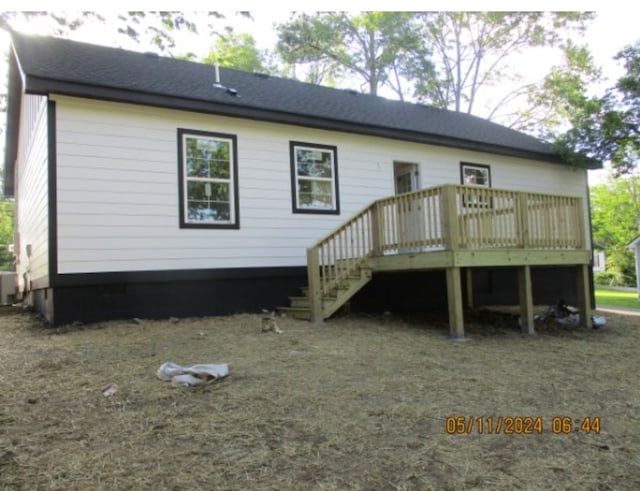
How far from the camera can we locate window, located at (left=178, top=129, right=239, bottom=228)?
7750 mm

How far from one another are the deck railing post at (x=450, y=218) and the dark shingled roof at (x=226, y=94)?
317 centimetres

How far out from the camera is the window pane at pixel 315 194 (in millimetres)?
8977

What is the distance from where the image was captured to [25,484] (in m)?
2.43

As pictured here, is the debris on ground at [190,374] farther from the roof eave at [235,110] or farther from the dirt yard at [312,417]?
the roof eave at [235,110]

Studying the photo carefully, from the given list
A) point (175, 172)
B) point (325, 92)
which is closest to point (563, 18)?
point (325, 92)

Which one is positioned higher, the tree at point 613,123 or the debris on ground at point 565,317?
the tree at point 613,123

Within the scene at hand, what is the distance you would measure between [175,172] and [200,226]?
94 centimetres

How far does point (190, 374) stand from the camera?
4.06 metres

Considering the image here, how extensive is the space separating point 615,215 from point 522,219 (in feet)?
123

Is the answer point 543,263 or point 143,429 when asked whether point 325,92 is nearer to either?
point 543,263

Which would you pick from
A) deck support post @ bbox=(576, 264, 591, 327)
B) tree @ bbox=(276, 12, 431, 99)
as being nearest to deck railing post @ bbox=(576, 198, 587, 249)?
deck support post @ bbox=(576, 264, 591, 327)

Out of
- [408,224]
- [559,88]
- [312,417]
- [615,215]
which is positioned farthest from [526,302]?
[615,215]

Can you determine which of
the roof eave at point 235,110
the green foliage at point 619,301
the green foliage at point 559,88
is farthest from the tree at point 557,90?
the roof eave at point 235,110

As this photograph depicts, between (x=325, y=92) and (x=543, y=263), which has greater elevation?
(x=325, y=92)
